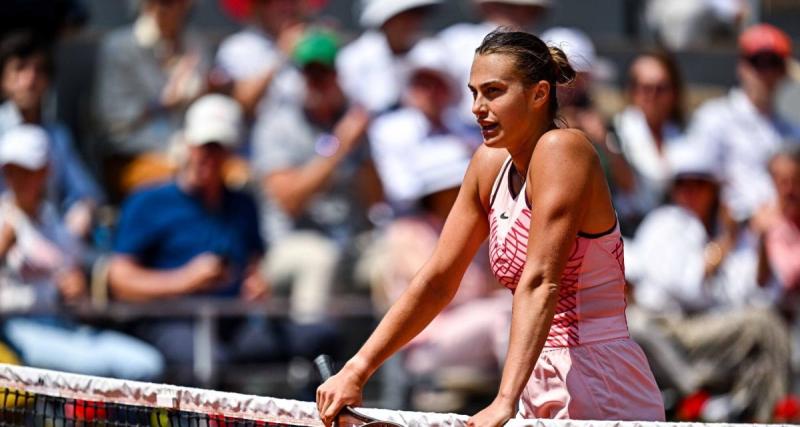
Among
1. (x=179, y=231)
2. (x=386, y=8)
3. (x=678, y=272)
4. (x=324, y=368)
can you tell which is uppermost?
(x=386, y=8)

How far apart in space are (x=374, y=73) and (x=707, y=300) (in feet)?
7.83

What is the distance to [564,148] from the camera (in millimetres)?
3877

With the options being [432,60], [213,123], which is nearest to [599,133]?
[432,60]

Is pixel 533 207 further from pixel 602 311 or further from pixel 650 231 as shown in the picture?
pixel 650 231

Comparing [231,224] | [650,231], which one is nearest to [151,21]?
[231,224]

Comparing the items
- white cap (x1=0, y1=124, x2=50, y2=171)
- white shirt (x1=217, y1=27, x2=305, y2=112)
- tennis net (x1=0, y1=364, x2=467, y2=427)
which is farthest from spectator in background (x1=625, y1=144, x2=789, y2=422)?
tennis net (x1=0, y1=364, x2=467, y2=427)

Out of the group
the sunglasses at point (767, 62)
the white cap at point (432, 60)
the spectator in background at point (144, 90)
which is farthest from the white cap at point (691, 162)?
the spectator in background at point (144, 90)

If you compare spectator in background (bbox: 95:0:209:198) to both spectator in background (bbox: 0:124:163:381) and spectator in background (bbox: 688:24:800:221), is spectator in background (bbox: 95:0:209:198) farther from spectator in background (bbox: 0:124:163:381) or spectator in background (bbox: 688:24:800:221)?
spectator in background (bbox: 688:24:800:221)

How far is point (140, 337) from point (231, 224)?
0.86 metres

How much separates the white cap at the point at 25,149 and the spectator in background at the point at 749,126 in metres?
3.95

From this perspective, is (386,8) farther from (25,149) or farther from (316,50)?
(25,149)

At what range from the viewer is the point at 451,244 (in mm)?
4285

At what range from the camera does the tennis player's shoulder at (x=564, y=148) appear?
387 centimetres

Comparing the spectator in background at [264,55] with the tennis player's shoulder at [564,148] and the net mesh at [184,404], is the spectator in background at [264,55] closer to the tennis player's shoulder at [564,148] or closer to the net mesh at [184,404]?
the net mesh at [184,404]
